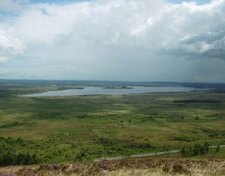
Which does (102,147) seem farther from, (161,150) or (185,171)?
(185,171)

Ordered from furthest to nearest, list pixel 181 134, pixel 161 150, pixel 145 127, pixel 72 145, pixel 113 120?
pixel 113 120 → pixel 145 127 → pixel 181 134 → pixel 72 145 → pixel 161 150

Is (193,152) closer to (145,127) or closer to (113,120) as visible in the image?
(145,127)

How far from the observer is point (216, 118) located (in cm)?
14812

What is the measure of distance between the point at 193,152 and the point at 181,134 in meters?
44.1

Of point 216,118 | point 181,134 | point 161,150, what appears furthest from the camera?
point 216,118

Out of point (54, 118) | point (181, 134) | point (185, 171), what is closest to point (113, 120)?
point (54, 118)

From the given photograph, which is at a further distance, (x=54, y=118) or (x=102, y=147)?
(x=54, y=118)

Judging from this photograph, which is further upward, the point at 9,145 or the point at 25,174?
the point at 25,174

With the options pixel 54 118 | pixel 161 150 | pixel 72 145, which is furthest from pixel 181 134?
pixel 54 118

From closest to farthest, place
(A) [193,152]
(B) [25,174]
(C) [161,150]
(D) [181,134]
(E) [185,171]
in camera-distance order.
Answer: (B) [25,174]
(E) [185,171]
(A) [193,152]
(C) [161,150]
(D) [181,134]

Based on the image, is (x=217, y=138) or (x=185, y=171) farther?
(x=217, y=138)

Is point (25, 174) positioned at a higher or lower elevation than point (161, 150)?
higher

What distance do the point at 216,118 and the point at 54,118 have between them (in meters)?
68.6

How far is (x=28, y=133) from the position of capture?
10756cm
